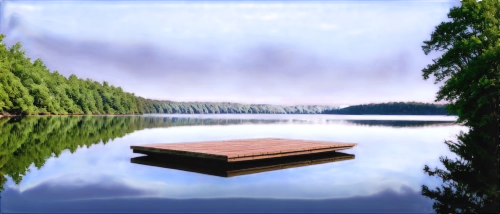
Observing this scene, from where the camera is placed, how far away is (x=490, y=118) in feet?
108

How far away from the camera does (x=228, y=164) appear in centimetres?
1460

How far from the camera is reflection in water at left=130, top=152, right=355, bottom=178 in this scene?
13735 millimetres

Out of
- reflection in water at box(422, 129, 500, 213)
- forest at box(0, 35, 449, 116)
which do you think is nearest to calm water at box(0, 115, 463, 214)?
reflection in water at box(422, 129, 500, 213)

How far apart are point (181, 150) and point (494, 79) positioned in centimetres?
2526

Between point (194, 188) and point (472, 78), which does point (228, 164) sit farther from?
point (472, 78)

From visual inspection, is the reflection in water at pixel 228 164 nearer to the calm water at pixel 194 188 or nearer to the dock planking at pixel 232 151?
the dock planking at pixel 232 151

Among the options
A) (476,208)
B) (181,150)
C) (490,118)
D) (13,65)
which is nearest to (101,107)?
(13,65)

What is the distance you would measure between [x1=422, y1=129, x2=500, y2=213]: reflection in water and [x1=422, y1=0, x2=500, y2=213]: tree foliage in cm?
3

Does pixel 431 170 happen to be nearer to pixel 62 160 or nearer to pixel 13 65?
pixel 62 160

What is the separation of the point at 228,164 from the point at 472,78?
2452 cm

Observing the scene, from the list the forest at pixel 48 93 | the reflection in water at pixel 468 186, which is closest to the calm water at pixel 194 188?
the reflection in water at pixel 468 186

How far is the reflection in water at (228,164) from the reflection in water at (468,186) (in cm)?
427

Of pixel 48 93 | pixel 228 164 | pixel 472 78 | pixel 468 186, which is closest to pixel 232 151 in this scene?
pixel 228 164

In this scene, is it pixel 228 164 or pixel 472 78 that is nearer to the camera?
pixel 228 164
